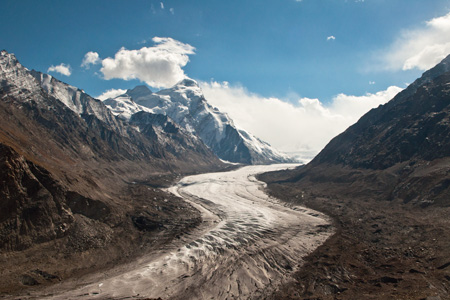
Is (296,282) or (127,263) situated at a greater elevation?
(127,263)

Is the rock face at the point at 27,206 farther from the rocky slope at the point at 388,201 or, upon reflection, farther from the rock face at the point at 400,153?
the rock face at the point at 400,153

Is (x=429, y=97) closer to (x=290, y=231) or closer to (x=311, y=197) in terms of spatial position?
(x=311, y=197)

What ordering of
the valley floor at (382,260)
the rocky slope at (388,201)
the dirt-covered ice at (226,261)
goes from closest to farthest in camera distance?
the valley floor at (382,260)
the dirt-covered ice at (226,261)
the rocky slope at (388,201)

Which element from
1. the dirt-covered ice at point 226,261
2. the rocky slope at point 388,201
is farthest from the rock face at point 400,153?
the dirt-covered ice at point 226,261

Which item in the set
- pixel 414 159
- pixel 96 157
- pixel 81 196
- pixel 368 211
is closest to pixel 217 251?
pixel 81 196

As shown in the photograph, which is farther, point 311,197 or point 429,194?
point 311,197

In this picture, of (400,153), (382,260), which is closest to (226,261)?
(382,260)

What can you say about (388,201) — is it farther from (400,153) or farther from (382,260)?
(382,260)
